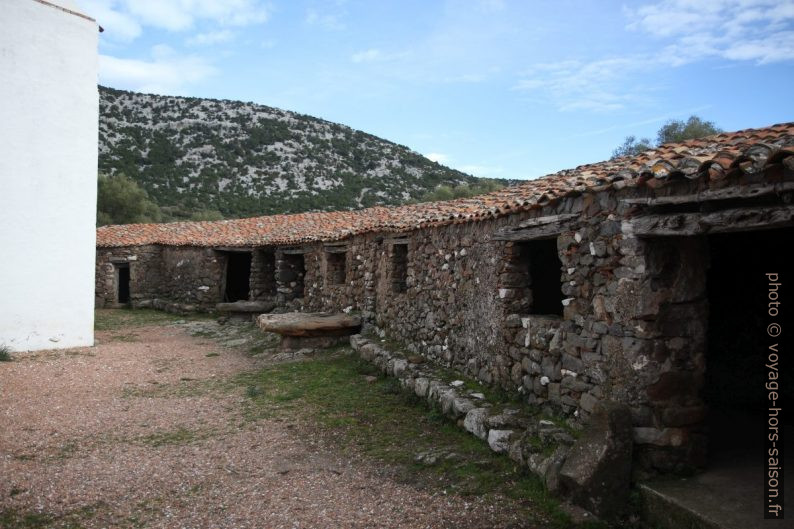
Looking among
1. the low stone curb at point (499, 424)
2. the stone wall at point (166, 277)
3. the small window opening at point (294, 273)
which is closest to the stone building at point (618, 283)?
the low stone curb at point (499, 424)

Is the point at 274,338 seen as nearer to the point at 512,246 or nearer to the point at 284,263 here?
the point at 284,263

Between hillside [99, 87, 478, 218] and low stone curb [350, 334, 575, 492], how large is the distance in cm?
2639

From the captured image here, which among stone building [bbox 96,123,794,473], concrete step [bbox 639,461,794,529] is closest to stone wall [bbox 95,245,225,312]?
stone building [bbox 96,123,794,473]

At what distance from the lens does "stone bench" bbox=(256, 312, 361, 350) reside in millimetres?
11758

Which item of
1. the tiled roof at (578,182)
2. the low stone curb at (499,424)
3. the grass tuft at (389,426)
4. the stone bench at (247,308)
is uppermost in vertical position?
the tiled roof at (578,182)

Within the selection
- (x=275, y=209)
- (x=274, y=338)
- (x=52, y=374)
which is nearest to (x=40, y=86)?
(x=52, y=374)

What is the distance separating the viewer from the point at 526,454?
5344mm

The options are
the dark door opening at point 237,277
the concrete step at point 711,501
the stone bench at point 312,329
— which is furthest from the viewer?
the dark door opening at point 237,277

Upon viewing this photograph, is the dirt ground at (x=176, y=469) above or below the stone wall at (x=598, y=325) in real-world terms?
below

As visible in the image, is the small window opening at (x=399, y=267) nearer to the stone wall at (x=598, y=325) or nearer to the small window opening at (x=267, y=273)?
the stone wall at (x=598, y=325)

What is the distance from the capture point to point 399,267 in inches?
441

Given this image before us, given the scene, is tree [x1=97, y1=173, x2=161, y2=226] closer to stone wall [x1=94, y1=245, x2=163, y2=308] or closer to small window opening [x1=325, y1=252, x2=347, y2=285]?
stone wall [x1=94, y1=245, x2=163, y2=308]

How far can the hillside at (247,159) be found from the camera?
115 feet

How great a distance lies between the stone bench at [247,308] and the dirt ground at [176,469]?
6854 millimetres
